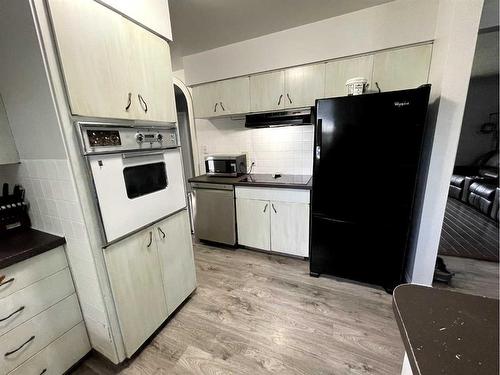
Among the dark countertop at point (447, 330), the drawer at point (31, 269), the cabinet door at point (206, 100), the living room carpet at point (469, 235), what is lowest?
the living room carpet at point (469, 235)

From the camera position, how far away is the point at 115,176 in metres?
1.22

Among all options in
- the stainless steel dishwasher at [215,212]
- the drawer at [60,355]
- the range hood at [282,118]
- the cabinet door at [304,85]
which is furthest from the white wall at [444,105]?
the drawer at [60,355]

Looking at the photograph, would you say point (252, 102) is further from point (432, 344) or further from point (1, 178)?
point (432, 344)

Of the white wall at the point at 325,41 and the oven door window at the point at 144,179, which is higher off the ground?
the white wall at the point at 325,41

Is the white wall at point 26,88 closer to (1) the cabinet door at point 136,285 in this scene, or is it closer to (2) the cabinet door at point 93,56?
(2) the cabinet door at point 93,56

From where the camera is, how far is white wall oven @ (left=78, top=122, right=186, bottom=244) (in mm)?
1141

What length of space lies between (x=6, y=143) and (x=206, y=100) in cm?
197

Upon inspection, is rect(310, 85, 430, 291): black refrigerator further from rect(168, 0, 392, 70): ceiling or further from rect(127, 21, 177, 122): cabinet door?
rect(127, 21, 177, 122): cabinet door

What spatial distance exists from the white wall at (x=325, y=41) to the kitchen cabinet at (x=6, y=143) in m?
2.00

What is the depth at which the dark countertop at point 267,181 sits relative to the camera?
7.60 ft

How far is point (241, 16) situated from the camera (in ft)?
6.82

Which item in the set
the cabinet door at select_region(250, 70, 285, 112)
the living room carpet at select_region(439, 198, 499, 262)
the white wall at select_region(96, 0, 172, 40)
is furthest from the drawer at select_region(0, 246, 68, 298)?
the living room carpet at select_region(439, 198, 499, 262)

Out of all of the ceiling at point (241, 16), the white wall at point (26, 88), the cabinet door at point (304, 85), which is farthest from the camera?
the cabinet door at point (304, 85)

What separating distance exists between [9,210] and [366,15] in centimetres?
316
